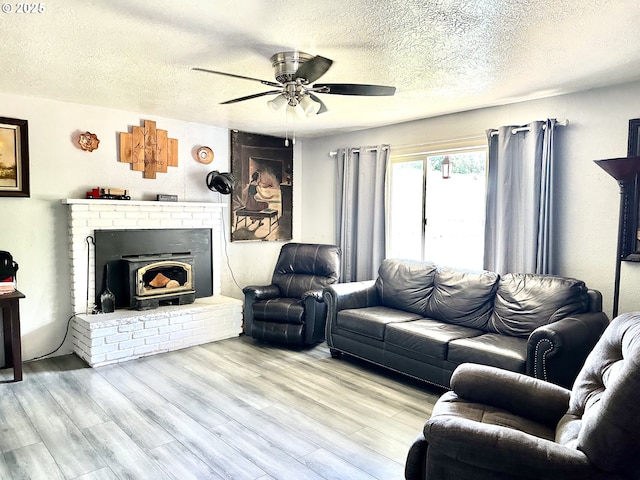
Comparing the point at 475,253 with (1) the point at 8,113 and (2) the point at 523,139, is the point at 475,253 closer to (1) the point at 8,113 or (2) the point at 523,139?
(2) the point at 523,139

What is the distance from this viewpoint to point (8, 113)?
3.71 m

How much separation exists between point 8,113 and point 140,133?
1.12 meters

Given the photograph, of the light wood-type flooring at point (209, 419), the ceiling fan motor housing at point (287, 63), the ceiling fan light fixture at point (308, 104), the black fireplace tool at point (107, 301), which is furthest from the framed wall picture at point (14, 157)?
the ceiling fan light fixture at point (308, 104)

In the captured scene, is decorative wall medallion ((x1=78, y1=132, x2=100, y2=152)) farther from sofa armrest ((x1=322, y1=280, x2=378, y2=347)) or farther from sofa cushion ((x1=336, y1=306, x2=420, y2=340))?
sofa cushion ((x1=336, y1=306, x2=420, y2=340))

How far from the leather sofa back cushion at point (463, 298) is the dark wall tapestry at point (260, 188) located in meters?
2.42

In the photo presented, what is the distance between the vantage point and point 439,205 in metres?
4.55

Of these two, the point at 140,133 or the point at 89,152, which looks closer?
the point at 89,152

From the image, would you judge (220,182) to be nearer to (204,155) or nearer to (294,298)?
(204,155)

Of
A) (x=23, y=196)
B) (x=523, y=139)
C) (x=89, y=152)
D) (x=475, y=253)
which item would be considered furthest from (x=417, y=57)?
(x=23, y=196)

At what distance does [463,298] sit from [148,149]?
3.47 meters

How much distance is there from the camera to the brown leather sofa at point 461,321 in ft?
9.23

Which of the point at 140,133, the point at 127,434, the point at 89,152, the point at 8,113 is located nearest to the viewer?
the point at 127,434

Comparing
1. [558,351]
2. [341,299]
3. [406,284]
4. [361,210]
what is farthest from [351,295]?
[558,351]

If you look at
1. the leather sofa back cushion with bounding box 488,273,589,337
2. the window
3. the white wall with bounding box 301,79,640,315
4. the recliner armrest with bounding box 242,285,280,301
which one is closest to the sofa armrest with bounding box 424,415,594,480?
the leather sofa back cushion with bounding box 488,273,589,337
